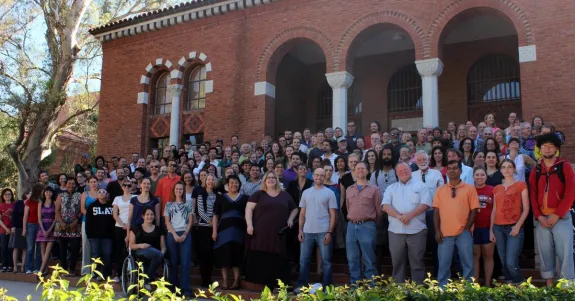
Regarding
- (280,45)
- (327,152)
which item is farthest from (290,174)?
(280,45)

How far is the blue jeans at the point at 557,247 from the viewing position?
595 centimetres

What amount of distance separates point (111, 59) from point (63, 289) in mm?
16834

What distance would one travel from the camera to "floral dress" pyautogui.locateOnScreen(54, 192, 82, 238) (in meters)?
9.77

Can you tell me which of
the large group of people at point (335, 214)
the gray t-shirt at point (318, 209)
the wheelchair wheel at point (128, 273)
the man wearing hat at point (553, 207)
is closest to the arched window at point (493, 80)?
the large group of people at point (335, 214)

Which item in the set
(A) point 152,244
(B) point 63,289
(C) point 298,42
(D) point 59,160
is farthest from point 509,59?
(D) point 59,160

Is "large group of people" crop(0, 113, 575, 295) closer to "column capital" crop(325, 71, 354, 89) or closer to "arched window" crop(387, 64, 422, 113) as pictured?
"column capital" crop(325, 71, 354, 89)

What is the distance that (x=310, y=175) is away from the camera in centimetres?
902

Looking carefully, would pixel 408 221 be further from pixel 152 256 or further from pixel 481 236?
pixel 152 256

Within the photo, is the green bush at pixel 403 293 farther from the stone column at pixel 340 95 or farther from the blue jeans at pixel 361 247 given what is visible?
the stone column at pixel 340 95

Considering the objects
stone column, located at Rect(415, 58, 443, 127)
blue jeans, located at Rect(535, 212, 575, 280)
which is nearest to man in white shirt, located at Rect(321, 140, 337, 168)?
stone column, located at Rect(415, 58, 443, 127)

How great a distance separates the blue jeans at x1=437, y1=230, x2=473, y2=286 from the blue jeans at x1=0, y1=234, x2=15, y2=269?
29.7 ft

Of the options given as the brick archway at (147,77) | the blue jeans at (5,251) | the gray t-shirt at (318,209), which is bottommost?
the blue jeans at (5,251)

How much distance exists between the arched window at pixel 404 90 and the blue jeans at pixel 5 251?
1192 cm

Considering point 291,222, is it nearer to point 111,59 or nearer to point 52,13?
point 111,59
